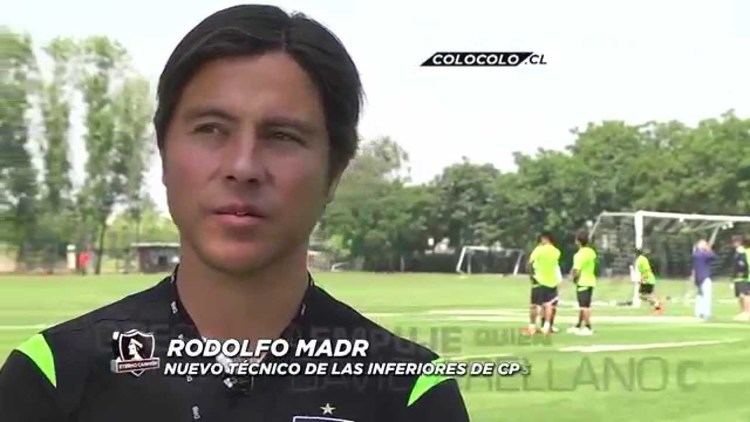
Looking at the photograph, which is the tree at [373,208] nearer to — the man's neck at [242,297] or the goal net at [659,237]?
the man's neck at [242,297]

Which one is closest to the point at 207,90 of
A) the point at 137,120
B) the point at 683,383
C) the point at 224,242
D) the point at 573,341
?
the point at 224,242

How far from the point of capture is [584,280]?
5.56ft

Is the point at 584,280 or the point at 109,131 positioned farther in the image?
the point at 584,280

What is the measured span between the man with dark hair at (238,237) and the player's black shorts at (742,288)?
877 millimetres

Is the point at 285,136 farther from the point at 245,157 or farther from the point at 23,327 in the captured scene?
the point at 23,327

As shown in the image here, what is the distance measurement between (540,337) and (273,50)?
31.5 inches

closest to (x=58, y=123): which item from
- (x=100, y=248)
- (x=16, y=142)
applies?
(x=16, y=142)

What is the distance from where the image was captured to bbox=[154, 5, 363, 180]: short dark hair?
1143 mm

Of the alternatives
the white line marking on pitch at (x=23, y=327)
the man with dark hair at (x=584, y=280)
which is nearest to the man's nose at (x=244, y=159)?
the white line marking on pitch at (x=23, y=327)

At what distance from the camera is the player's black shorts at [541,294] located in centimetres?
164

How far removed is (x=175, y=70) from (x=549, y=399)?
0.98 m

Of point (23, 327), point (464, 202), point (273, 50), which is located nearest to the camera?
point (273, 50)

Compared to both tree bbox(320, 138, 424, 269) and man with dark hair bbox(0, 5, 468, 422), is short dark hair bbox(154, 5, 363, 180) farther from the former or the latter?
tree bbox(320, 138, 424, 269)

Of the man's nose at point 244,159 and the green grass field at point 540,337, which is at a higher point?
the man's nose at point 244,159
